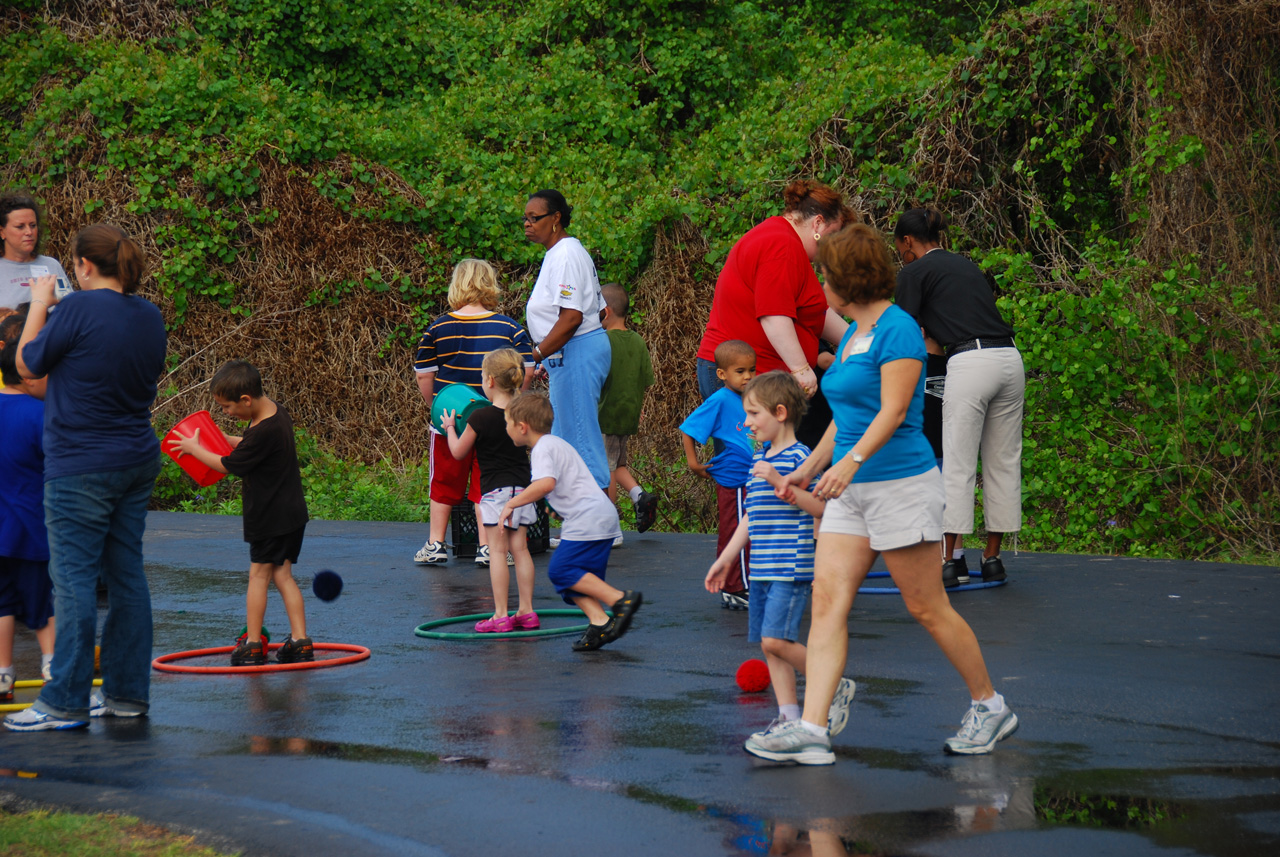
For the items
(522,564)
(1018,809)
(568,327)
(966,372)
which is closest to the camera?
(1018,809)

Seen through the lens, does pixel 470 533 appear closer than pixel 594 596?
No

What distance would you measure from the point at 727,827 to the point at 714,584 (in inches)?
53.2

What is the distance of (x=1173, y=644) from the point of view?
6551 millimetres

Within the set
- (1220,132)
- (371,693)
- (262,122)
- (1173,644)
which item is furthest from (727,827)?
(262,122)

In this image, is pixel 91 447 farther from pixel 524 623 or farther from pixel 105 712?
pixel 524 623

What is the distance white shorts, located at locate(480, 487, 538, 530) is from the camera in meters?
7.11

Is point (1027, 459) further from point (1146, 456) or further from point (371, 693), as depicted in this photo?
point (371, 693)

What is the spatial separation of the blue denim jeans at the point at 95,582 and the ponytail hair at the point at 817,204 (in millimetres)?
3442

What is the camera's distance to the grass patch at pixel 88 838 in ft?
12.3

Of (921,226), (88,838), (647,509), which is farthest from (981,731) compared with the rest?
(647,509)

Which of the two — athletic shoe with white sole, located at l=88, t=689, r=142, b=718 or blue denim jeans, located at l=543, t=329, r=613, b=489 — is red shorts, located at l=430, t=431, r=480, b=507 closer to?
blue denim jeans, located at l=543, t=329, r=613, b=489

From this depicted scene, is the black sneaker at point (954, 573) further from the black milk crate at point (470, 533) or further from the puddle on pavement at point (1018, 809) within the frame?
the puddle on pavement at point (1018, 809)

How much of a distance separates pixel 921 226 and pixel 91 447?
16.1 ft

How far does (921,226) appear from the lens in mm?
7992
